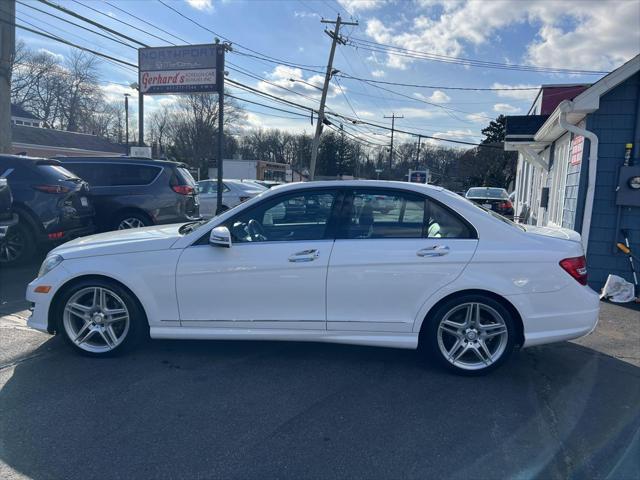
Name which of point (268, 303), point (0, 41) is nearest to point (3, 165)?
point (268, 303)

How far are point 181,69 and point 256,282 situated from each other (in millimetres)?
14135

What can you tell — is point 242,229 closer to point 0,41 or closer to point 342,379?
point 342,379

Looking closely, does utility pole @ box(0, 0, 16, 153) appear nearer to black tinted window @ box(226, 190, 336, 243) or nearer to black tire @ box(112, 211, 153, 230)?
black tire @ box(112, 211, 153, 230)

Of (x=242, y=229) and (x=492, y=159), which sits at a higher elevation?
(x=492, y=159)

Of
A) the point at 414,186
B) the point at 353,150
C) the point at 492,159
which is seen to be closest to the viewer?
the point at 414,186

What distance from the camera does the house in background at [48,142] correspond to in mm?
33844

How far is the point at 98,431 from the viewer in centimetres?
288

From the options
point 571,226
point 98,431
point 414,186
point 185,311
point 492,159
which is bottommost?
point 98,431

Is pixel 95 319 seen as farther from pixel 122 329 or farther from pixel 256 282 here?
pixel 256 282

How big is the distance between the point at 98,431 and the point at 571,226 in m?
7.40

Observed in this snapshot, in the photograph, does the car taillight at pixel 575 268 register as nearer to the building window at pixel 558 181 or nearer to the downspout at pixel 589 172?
the downspout at pixel 589 172

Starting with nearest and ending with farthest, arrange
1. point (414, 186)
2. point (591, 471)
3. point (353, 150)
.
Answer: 1. point (591, 471)
2. point (414, 186)
3. point (353, 150)

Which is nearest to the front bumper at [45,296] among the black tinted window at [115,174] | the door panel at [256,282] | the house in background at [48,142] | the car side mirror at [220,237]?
the door panel at [256,282]

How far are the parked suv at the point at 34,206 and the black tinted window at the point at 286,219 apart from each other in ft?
15.7
